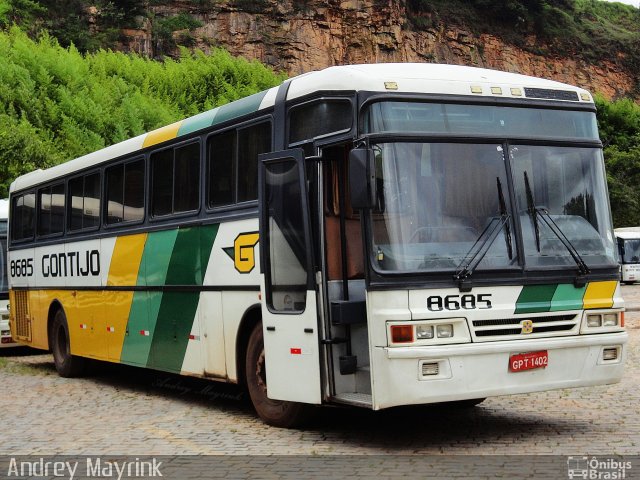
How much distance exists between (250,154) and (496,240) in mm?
2920

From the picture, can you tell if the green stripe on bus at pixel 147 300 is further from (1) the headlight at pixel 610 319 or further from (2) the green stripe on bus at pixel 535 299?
(1) the headlight at pixel 610 319

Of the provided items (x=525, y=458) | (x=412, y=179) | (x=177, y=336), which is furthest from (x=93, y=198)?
(x=525, y=458)

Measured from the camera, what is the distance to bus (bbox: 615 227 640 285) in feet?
181

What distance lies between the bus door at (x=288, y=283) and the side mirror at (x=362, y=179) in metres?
0.95

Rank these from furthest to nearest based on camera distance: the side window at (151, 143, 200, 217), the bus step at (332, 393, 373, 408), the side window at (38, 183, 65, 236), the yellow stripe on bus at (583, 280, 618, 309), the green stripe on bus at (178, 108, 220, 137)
Result: the side window at (38, 183, 65, 236) → the side window at (151, 143, 200, 217) → the green stripe on bus at (178, 108, 220, 137) → the yellow stripe on bus at (583, 280, 618, 309) → the bus step at (332, 393, 373, 408)

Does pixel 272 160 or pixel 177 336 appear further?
pixel 177 336

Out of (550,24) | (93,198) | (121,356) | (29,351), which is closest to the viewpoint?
(121,356)

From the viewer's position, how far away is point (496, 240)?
8898 millimetres

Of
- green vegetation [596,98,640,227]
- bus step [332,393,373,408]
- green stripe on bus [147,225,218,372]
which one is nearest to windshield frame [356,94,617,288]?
bus step [332,393,373,408]

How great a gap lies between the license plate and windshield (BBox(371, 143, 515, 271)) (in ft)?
2.47

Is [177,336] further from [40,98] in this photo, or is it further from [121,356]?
[40,98]

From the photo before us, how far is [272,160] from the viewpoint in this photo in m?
9.77

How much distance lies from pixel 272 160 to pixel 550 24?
79548 millimetres

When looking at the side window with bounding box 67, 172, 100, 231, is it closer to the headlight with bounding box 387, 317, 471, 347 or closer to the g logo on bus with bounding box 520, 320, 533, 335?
the headlight with bounding box 387, 317, 471, 347
